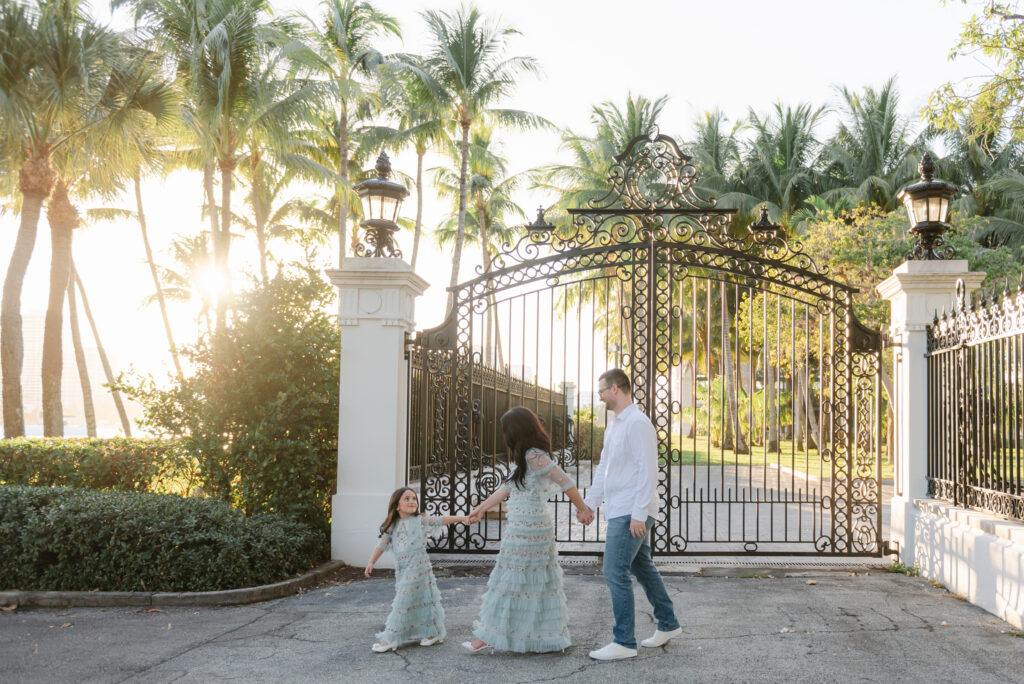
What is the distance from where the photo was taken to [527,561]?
495 cm

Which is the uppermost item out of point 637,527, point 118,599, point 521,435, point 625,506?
point 521,435

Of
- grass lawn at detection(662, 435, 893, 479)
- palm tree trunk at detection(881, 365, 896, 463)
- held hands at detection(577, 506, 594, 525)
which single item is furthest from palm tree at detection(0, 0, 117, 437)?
palm tree trunk at detection(881, 365, 896, 463)

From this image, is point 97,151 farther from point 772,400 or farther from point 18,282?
point 772,400

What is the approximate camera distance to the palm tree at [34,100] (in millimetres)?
14242

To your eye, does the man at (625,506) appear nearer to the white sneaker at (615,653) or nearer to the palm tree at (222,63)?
the white sneaker at (615,653)

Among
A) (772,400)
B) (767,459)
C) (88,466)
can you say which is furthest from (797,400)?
(88,466)

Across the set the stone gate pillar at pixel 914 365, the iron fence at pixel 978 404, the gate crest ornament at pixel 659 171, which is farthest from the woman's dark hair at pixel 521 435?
the stone gate pillar at pixel 914 365

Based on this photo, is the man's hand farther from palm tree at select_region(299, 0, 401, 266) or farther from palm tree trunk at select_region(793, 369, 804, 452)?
palm tree at select_region(299, 0, 401, 266)

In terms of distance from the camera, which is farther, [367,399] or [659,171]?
[659,171]

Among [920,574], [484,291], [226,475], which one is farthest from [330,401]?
[920,574]

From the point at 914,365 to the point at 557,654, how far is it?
5227 mm

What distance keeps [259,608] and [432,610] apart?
1.90 metres

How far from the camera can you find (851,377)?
8312mm

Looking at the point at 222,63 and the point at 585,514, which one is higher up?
the point at 222,63
